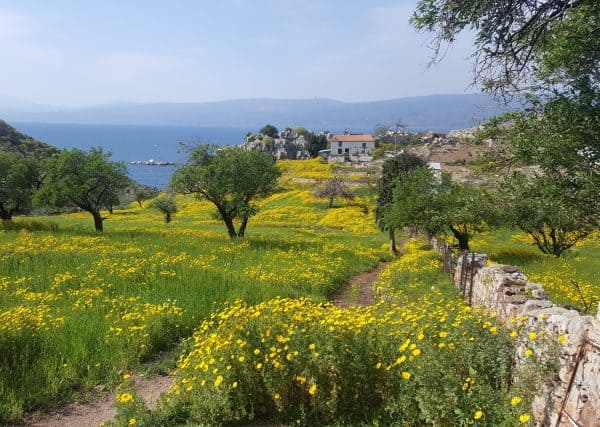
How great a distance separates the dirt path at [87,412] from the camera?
25.5 ft

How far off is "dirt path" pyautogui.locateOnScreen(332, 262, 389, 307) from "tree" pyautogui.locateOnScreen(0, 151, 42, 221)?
94.8ft

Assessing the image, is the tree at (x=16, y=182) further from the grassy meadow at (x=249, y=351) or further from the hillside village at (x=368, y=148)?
the hillside village at (x=368, y=148)

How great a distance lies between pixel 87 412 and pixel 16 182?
3452 cm

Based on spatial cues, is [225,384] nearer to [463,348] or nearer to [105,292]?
[463,348]

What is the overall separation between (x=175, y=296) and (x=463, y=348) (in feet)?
31.2

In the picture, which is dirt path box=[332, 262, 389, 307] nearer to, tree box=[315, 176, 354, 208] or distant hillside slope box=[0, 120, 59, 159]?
tree box=[315, 176, 354, 208]

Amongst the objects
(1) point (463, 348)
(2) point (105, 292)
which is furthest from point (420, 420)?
(2) point (105, 292)

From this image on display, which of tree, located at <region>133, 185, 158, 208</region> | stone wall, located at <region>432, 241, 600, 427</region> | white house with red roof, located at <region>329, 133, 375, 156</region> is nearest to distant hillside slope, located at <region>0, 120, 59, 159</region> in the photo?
tree, located at <region>133, 185, 158, 208</region>

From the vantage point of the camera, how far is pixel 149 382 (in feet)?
30.8

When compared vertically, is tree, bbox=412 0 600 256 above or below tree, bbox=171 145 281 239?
above

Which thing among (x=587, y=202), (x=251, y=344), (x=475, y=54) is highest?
(x=475, y=54)

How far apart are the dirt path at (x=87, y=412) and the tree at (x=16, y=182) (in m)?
33.4

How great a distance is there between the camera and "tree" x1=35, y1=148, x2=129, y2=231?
3369cm

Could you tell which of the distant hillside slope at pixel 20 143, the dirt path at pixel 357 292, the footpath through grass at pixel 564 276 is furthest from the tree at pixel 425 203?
the distant hillside slope at pixel 20 143
